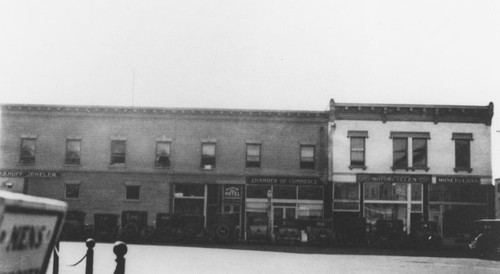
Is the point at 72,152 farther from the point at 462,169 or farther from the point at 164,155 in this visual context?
the point at 462,169

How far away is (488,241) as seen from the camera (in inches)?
944

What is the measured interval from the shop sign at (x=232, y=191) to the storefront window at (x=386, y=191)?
23.6 feet

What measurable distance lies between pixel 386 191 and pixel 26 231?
33795 millimetres

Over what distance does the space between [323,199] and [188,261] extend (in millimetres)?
17089

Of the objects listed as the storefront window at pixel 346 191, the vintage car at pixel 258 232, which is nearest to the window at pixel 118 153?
the vintage car at pixel 258 232

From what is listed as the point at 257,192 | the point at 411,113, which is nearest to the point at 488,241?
the point at 411,113

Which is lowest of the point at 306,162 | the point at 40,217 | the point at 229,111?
the point at 40,217

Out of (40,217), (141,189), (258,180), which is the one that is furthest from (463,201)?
(40,217)

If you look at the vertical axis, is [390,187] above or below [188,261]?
above

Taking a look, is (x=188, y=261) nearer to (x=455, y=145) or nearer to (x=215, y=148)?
(x=215, y=148)

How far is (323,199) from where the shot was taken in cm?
3438

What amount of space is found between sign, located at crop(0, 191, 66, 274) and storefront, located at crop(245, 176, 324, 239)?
106 feet

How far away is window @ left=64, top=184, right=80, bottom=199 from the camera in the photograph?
114 feet

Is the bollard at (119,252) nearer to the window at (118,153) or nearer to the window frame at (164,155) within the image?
the window frame at (164,155)
